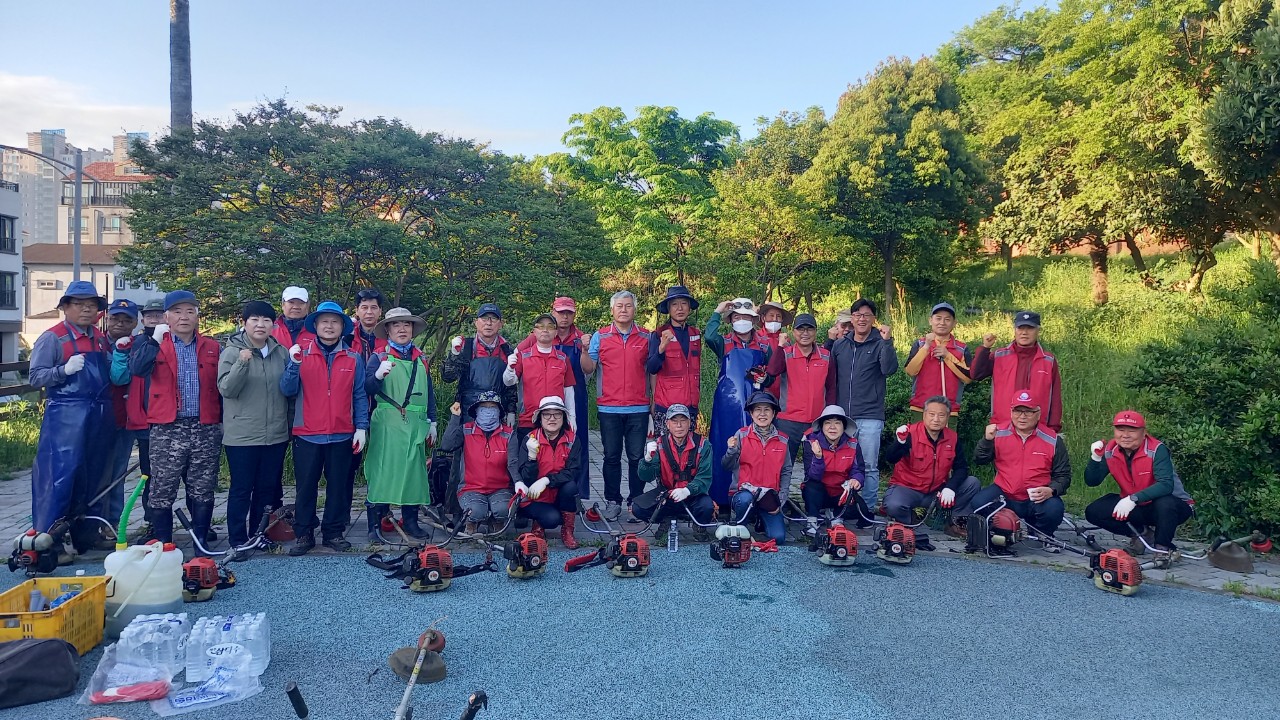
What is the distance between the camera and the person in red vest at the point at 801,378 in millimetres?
6500

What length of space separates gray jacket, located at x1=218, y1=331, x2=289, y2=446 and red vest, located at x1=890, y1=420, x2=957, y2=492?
15.7 feet

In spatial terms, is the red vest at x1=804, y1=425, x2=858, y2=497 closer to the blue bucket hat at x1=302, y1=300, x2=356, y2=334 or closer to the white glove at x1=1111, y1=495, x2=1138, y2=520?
the white glove at x1=1111, y1=495, x2=1138, y2=520

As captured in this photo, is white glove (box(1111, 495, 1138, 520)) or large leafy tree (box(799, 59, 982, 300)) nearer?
white glove (box(1111, 495, 1138, 520))

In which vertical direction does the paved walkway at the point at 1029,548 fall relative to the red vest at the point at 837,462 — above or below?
below

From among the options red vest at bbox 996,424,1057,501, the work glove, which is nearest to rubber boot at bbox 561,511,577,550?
red vest at bbox 996,424,1057,501

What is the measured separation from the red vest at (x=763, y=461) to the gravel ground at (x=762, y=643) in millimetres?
711

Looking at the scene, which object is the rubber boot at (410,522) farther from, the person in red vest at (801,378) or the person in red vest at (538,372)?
the person in red vest at (801,378)

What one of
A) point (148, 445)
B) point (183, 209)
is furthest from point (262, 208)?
point (148, 445)

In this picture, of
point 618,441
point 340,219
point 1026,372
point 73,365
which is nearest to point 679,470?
point 618,441

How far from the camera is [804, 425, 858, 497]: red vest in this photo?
240 inches

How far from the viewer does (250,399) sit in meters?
5.31

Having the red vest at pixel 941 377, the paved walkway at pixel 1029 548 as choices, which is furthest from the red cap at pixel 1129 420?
the red vest at pixel 941 377

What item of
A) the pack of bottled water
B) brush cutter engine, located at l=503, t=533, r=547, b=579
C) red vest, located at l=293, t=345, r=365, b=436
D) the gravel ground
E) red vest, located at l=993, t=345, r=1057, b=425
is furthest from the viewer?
red vest, located at l=993, t=345, r=1057, b=425

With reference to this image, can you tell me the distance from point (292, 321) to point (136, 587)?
2.39 meters
